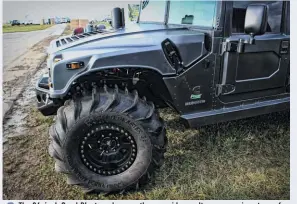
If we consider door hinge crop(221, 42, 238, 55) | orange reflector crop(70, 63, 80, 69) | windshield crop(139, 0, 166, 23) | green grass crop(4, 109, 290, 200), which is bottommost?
green grass crop(4, 109, 290, 200)

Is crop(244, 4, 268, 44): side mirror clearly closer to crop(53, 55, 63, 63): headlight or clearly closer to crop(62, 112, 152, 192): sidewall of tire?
crop(62, 112, 152, 192): sidewall of tire

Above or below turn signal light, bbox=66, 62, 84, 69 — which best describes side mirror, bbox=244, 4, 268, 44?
above

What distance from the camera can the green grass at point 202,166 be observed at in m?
2.22

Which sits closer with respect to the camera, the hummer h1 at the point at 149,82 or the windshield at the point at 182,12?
the hummer h1 at the point at 149,82

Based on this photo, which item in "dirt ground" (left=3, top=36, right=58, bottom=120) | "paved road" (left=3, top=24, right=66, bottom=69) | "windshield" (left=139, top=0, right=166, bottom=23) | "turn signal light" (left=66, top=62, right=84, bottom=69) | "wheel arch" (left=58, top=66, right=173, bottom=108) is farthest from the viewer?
"dirt ground" (left=3, top=36, right=58, bottom=120)

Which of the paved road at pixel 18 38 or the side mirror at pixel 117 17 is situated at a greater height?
the side mirror at pixel 117 17

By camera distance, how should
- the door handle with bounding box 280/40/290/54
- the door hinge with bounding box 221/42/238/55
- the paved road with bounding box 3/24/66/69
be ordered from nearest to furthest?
1. the door hinge with bounding box 221/42/238/55
2. the door handle with bounding box 280/40/290/54
3. the paved road with bounding box 3/24/66/69

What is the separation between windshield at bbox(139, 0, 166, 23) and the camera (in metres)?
2.84

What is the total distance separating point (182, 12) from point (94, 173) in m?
1.57

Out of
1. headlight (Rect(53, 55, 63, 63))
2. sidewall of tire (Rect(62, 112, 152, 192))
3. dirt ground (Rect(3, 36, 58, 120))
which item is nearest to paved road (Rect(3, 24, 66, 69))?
dirt ground (Rect(3, 36, 58, 120))

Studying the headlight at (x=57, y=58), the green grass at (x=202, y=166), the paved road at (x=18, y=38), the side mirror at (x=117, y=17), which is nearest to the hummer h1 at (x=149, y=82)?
the headlight at (x=57, y=58)

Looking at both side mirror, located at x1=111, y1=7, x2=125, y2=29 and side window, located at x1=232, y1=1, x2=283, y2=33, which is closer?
side window, located at x1=232, y1=1, x2=283, y2=33

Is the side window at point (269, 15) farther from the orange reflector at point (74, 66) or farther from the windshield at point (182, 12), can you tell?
the orange reflector at point (74, 66)

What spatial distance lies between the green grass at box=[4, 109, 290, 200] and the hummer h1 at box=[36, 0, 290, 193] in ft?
0.85
